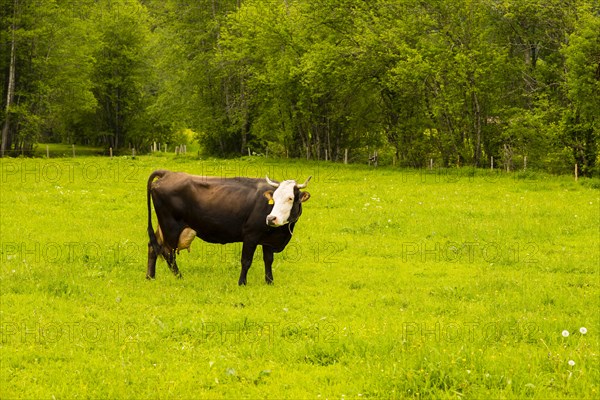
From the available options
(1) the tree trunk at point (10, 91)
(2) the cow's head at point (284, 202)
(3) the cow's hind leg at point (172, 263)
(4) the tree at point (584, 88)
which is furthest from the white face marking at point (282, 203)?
(1) the tree trunk at point (10, 91)

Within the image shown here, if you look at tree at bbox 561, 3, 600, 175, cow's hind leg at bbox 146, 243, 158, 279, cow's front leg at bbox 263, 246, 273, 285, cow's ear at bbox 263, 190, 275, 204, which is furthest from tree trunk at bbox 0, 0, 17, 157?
cow's ear at bbox 263, 190, 275, 204

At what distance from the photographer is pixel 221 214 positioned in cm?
1380

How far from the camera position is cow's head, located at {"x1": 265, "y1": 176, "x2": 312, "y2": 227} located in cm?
1284

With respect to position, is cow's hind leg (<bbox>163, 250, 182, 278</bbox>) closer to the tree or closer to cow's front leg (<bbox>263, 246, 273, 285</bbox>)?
cow's front leg (<bbox>263, 246, 273, 285</bbox>)

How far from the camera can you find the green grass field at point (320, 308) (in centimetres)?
812

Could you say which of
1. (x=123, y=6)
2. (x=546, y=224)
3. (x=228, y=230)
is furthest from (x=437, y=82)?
(x=123, y=6)

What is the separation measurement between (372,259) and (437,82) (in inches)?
986

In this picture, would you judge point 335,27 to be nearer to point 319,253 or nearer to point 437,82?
point 437,82

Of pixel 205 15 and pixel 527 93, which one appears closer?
pixel 527 93

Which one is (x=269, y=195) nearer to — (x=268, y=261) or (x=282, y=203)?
(x=282, y=203)

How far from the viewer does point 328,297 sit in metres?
12.7

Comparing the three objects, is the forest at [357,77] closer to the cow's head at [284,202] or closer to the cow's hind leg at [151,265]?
the cow's head at [284,202]

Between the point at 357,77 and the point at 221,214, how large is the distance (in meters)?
29.7

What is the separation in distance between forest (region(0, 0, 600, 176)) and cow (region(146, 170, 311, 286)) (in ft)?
80.3
